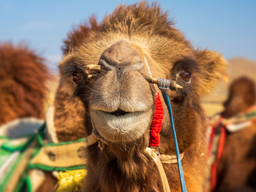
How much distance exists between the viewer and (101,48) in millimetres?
2168

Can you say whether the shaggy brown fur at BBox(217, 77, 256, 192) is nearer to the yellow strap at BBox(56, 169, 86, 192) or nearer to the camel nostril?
the yellow strap at BBox(56, 169, 86, 192)

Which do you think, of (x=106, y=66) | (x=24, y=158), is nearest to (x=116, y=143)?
(x=106, y=66)

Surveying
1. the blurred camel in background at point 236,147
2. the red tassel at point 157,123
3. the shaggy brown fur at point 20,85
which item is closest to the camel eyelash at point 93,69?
the red tassel at point 157,123

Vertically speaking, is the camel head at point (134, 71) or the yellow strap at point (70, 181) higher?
the camel head at point (134, 71)

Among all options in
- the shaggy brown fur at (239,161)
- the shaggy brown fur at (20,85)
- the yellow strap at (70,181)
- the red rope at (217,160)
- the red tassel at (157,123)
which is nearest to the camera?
the red tassel at (157,123)

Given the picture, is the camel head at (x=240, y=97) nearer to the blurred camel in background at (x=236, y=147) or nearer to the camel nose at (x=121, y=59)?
the blurred camel in background at (x=236, y=147)

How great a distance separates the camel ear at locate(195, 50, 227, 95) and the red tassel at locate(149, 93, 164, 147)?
83 centimetres

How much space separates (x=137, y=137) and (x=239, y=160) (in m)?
4.71

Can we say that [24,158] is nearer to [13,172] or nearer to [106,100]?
[13,172]

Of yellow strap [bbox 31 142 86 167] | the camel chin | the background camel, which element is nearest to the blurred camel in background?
yellow strap [bbox 31 142 86 167]

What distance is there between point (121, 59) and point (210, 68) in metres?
1.27

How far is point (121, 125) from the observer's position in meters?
1.57

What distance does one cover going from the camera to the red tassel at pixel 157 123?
5.91 feet

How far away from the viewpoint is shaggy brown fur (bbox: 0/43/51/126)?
14.6 ft
